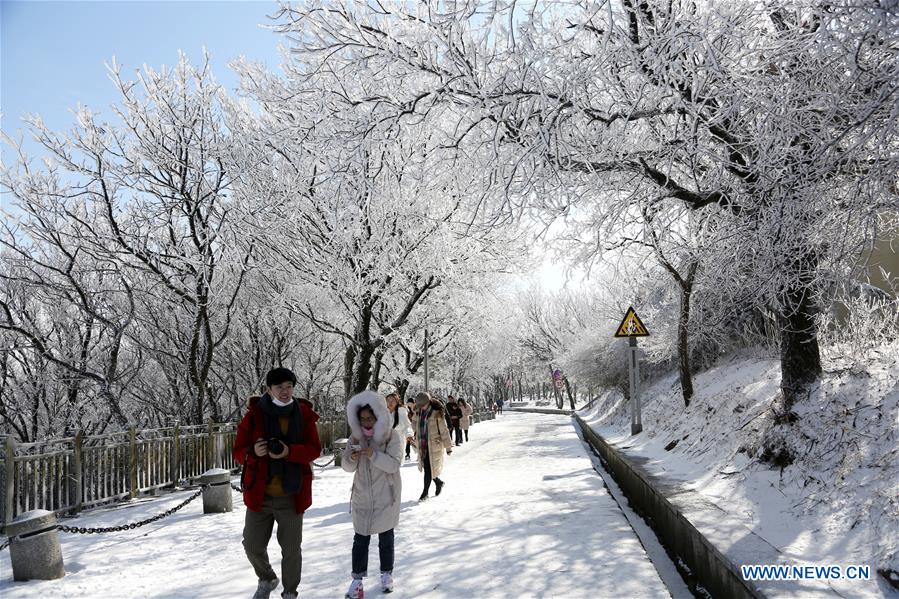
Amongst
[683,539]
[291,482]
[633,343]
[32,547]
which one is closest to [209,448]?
[32,547]

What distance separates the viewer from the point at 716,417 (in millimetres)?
11727

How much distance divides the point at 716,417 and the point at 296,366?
2434 cm

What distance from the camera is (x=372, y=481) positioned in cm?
546

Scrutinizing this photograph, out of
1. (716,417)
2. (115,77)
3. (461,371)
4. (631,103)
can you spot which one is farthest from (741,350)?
(461,371)

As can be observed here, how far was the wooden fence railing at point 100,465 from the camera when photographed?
8.11 m

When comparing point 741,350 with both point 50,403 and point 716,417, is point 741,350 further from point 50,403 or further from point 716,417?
point 50,403

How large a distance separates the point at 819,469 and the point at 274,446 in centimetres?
533

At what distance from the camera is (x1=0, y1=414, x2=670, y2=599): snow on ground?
5398 mm

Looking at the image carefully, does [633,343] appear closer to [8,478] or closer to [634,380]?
[634,380]

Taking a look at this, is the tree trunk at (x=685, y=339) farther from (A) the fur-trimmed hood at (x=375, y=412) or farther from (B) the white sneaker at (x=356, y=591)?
(B) the white sneaker at (x=356, y=591)

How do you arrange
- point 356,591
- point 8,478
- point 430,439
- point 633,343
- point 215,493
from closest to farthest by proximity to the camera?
1. point 356,591
2. point 8,478
3. point 215,493
4. point 430,439
5. point 633,343

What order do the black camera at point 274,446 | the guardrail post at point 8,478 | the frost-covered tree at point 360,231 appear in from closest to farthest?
the black camera at point 274,446
the guardrail post at point 8,478
the frost-covered tree at point 360,231

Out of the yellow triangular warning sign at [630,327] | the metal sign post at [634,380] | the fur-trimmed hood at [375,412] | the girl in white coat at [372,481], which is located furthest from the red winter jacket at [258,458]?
the metal sign post at [634,380]

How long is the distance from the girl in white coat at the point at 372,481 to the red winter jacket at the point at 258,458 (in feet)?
1.74
